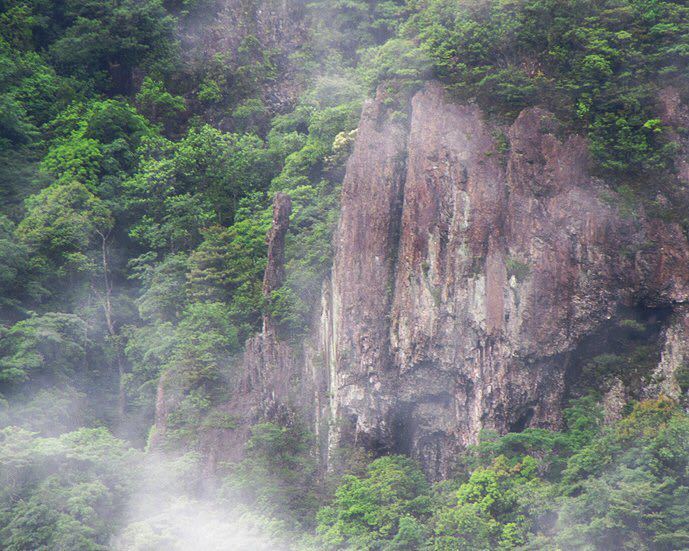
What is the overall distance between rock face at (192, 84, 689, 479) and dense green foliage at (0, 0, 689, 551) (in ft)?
1.76

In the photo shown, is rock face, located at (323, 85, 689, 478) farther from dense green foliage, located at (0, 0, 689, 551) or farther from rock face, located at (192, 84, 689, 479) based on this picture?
dense green foliage, located at (0, 0, 689, 551)

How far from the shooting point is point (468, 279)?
26359 millimetres

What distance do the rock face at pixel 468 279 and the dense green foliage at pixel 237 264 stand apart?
1.76 ft

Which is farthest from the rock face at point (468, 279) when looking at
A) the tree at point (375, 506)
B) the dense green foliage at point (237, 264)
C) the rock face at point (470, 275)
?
the tree at point (375, 506)

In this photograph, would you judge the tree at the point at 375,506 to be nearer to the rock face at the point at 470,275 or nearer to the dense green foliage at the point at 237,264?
the dense green foliage at the point at 237,264

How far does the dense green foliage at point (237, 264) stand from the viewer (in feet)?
80.6

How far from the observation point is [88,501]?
26.7m

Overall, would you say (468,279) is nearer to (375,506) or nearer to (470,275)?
(470,275)

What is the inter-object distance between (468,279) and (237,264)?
8.42m

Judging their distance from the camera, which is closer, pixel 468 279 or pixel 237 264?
pixel 468 279

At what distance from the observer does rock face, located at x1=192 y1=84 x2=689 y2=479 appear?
85.0 feet

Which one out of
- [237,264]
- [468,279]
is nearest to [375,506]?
[468,279]

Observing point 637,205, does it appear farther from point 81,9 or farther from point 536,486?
point 81,9

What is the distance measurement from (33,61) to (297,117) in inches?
348
